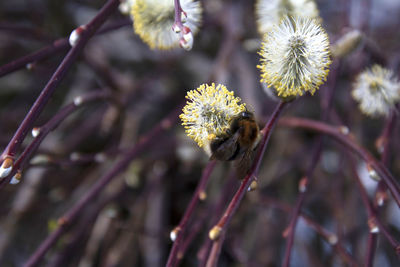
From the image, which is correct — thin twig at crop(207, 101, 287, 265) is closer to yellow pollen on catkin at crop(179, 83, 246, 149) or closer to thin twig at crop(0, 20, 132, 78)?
yellow pollen on catkin at crop(179, 83, 246, 149)

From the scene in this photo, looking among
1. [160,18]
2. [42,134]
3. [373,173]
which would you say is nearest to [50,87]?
[42,134]

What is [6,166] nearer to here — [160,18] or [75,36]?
[75,36]

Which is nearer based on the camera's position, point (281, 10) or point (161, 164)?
point (281, 10)

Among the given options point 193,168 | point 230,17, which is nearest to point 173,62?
point 230,17

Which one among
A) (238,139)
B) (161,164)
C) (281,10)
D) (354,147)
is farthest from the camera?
(161,164)

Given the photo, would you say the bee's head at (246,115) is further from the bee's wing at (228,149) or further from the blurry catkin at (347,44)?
the blurry catkin at (347,44)

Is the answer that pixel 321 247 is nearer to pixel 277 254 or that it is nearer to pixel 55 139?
pixel 277 254
